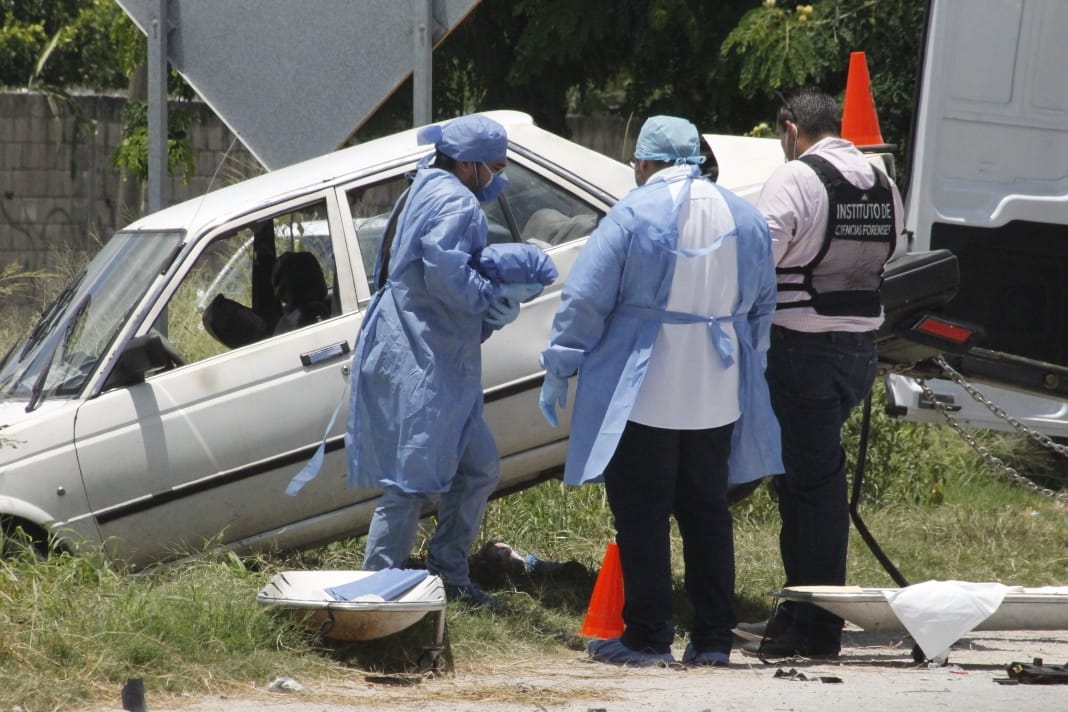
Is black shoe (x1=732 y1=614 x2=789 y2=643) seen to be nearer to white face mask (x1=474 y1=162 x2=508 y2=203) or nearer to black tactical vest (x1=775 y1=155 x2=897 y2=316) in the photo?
black tactical vest (x1=775 y1=155 x2=897 y2=316)

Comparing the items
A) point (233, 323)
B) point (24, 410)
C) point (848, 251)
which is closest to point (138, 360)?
point (24, 410)

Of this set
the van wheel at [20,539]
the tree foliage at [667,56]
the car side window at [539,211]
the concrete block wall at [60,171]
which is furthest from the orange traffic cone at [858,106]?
the concrete block wall at [60,171]

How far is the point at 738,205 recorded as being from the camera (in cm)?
504

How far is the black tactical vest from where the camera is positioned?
5195 millimetres

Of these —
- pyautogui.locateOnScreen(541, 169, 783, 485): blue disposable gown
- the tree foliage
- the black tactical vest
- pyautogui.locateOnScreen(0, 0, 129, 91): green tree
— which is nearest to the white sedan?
pyautogui.locateOnScreen(541, 169, 783, 485): blue disposable gown

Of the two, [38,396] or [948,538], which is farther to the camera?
[948,538]

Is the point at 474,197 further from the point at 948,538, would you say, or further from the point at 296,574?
the point at 948,538

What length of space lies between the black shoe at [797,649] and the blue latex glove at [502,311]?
1.49 metres

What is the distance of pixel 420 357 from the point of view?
518 cm

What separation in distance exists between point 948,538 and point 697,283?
3.15 metres

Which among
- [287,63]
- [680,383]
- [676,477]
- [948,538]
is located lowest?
[948,538]

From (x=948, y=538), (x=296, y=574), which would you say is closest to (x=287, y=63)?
(x=296, y=574)

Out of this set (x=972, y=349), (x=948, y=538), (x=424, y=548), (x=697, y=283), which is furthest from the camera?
(x=948, y=538)

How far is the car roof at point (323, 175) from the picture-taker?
5.69 meters
